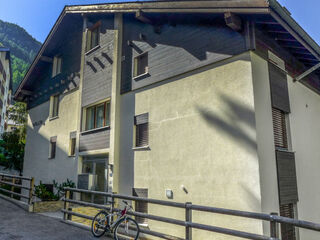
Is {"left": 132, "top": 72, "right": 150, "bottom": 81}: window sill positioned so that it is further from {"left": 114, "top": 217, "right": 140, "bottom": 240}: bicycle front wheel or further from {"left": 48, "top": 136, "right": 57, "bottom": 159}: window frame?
{"left": 48, "top": 136, "right": 57, "bottom": 159}: window frame

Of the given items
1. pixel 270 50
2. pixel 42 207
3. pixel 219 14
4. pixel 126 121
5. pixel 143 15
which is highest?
pixel 143 15

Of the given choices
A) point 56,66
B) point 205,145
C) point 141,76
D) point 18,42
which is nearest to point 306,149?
point 205,145

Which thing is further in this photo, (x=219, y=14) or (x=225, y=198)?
(x=219, y=14)

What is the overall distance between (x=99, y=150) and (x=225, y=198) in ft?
20.9

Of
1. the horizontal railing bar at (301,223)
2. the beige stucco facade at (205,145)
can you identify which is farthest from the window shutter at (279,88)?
the horizontal railing bar at (301,223)

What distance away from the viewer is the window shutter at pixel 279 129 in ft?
27.4

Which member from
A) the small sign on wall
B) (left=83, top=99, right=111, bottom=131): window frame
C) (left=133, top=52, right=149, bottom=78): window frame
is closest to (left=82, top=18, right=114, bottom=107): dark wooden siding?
(left=83, top=99, right=111, bottom=131): window frame

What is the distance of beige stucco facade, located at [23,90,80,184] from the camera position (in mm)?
14430

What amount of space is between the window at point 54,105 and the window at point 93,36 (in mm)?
4454

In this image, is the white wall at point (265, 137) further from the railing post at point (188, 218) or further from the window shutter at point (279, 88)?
the railing post at point (188, 218)

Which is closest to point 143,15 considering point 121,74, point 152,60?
point 152,60

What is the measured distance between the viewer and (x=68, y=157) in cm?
1423

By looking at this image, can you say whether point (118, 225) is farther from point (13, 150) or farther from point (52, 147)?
point (13, 150)

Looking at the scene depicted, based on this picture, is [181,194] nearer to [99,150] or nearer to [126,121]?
[126,121]
